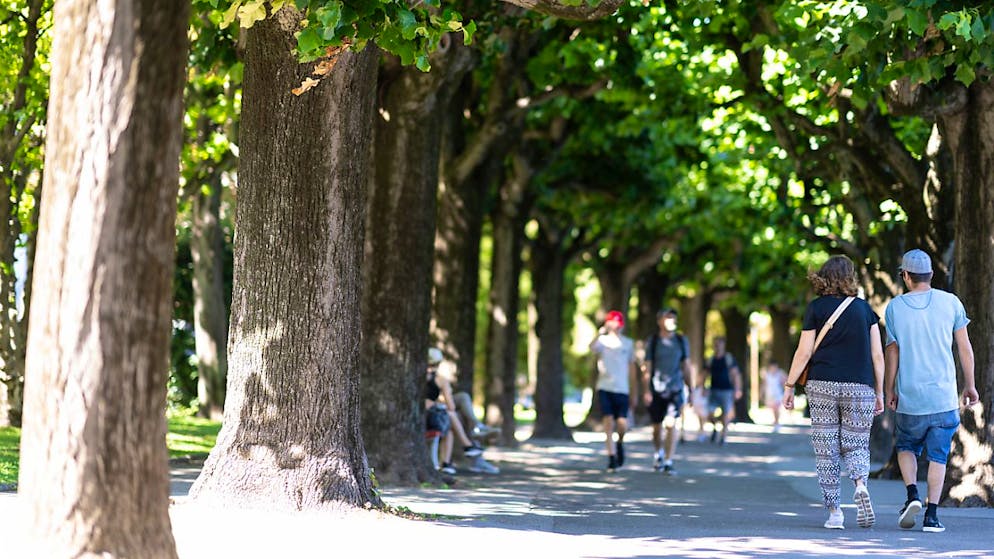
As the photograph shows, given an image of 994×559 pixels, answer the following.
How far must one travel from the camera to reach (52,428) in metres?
5.79

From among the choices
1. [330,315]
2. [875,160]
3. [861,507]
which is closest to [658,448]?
[875,160]

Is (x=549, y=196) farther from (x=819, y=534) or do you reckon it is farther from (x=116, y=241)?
(x=116, y=241)

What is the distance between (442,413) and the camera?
15648mm

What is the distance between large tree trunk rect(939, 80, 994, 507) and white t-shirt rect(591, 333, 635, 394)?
559 centimetres

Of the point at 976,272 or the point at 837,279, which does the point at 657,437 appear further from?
the point at 837,279

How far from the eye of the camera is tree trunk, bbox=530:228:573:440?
1041 inches

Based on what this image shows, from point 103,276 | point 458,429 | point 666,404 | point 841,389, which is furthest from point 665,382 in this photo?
point 103,276

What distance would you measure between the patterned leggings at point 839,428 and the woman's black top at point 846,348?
6 cm

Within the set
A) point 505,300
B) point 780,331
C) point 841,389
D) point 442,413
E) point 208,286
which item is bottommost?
point 442,413

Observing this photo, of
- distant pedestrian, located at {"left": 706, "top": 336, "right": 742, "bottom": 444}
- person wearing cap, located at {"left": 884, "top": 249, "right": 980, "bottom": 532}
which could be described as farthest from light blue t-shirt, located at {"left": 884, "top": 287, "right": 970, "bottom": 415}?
distant pedestrian, located at {"left": 706, "top": 336, "right": 742, "bottom": 444}

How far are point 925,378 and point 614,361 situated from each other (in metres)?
7.34

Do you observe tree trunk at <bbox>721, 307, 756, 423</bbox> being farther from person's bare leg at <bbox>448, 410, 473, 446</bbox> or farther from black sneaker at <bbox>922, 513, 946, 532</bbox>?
black sneaker at <bbox>922, 513, 946, 532</bbox>

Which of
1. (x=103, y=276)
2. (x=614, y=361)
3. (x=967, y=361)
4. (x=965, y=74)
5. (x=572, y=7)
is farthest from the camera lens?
(x=614, y=361)

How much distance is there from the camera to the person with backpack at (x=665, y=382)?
702 inches
